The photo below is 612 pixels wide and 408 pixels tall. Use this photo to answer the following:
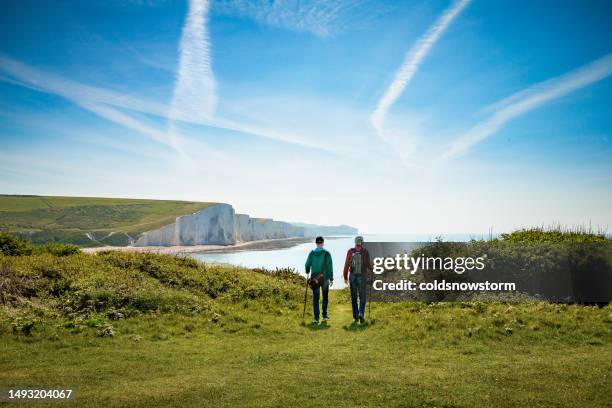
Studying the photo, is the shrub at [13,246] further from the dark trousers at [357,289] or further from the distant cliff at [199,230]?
the distant cliff at [199,230]

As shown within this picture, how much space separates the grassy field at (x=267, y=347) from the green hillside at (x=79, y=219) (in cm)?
11370

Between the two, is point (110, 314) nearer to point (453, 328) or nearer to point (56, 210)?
point (453, 328)

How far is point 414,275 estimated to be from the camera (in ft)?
62.0

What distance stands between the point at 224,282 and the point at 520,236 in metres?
15.5

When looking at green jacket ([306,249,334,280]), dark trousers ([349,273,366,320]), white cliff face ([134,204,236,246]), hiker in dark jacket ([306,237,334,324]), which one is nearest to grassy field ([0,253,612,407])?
dark trousers ([349,273,366,320])

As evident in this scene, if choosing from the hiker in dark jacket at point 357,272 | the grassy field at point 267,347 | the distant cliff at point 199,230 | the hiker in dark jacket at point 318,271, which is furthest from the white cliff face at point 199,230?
the hiker in dark jacket at point 357,272

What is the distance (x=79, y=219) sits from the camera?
Answer: 16750 cm

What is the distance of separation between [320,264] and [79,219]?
178 metres

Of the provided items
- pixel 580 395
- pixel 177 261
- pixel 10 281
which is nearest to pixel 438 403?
pixel 580 395

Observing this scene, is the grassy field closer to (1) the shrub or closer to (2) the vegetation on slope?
(2) the vegetation on slope

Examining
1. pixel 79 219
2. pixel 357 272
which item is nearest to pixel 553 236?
pixel 357 272

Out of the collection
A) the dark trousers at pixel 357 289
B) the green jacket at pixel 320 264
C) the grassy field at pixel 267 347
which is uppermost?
the green jacket at pixel 320 264

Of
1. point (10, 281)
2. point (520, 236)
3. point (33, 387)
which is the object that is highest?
point (520, 236)

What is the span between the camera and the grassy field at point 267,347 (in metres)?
8.34
